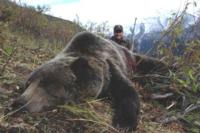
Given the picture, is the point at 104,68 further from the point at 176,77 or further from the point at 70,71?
the point at 176,77

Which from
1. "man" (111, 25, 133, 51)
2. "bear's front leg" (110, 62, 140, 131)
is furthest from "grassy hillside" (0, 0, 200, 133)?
"man" (111, 25, 133, 51)

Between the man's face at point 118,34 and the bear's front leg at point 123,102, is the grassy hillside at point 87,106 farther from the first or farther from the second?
the man's face at point 118,34

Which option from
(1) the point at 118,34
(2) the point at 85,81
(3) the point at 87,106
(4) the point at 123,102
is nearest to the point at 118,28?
(1) the point at 118,34

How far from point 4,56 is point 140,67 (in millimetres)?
1853

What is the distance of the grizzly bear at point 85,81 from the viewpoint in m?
4.53

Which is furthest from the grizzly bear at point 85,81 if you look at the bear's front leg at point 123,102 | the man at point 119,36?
the man at point 119,36

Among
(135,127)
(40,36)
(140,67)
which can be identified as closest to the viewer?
(135,127)

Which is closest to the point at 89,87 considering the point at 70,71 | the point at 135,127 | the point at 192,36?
the point at 70,71

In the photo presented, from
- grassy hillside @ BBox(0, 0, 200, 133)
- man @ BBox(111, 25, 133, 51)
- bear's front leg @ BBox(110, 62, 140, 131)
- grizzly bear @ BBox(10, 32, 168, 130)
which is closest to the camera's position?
grassy hillside @ BBox(0, 0, 200, 133)

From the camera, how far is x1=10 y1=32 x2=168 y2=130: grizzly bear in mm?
4531

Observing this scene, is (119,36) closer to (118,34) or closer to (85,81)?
(118,34)

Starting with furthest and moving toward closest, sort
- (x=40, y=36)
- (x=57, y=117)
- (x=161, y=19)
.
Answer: (x=40, y=36) → (x=161, y=19) → (x=57, y=117)

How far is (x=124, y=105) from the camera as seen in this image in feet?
16.4

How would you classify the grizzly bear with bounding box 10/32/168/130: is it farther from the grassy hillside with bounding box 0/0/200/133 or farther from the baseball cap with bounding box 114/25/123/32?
the baseball cap with bounding box 114/25/123/32
